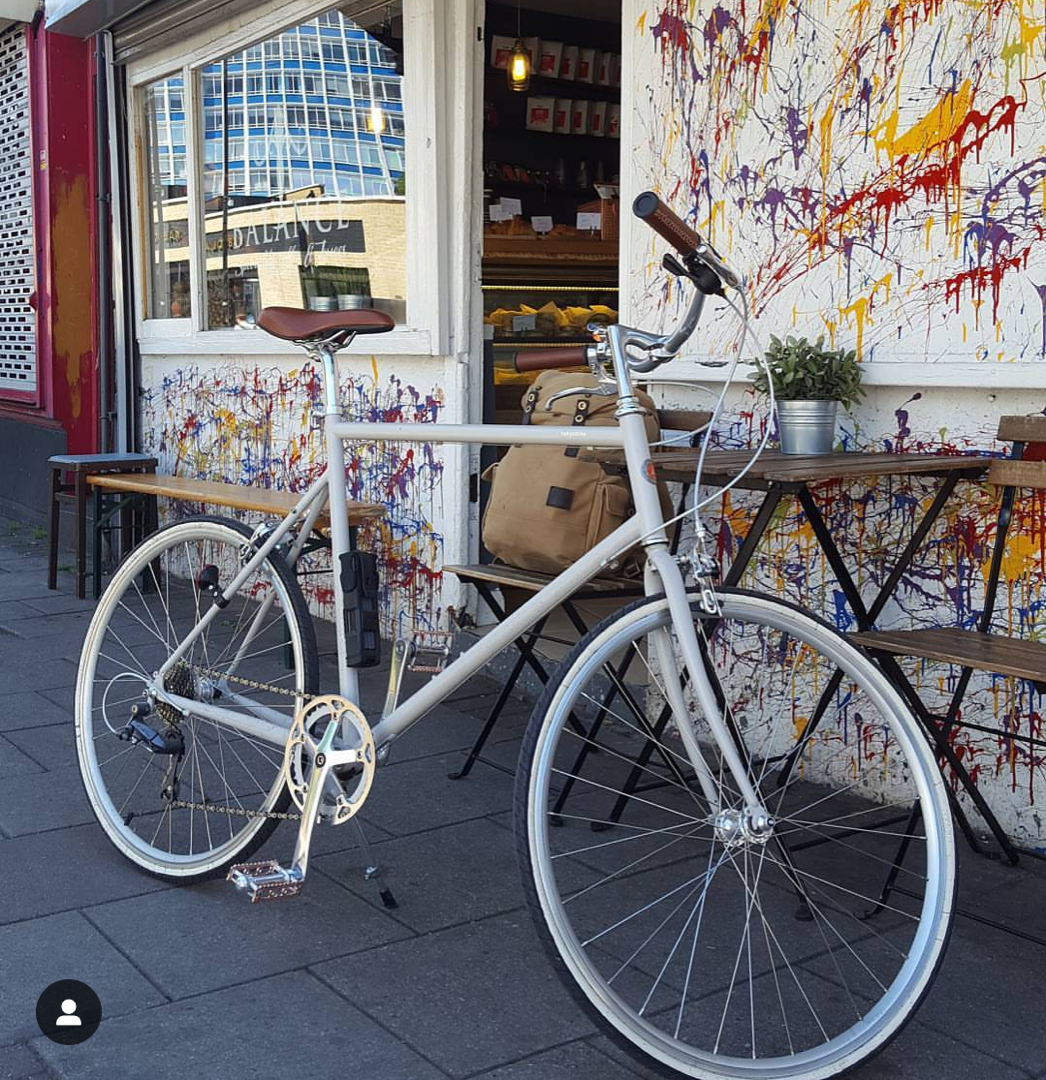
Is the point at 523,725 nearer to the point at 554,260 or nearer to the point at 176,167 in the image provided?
the point at 554,260

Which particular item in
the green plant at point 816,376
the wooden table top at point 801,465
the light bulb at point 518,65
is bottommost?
the wooden table top at point 801,465

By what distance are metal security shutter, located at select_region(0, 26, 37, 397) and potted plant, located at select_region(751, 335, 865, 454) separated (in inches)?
260

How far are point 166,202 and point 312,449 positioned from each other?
7.48 feet

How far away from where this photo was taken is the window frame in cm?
548

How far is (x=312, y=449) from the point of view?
21.4 ft

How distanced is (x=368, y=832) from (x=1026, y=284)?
2232mm

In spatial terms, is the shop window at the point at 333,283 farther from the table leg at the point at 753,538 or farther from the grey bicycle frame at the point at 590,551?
the table leg at the point at 753,538

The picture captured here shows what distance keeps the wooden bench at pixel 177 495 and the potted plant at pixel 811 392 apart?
6.74 ft

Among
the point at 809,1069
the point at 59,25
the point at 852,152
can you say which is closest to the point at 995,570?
the point at 852,152

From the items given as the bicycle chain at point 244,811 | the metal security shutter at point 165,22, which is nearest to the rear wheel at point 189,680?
the bicycle chain at point 244,811

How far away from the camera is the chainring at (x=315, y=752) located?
118 inches

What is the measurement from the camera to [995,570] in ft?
11.3

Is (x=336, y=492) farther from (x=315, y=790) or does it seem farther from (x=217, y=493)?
(x=217, y=493)

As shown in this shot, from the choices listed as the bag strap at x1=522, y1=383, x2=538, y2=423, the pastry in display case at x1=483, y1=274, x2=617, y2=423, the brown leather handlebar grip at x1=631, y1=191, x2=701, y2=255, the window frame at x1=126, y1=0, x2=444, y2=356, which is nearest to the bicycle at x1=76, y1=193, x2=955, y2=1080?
the brown leather handlebar grip at x1=631, y1=191, x2=701, y2=255
